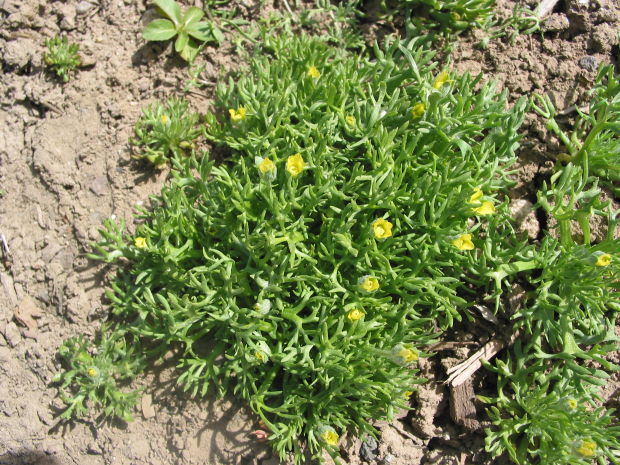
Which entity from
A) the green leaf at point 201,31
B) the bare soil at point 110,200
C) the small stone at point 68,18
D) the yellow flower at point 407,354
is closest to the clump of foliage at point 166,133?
the bare soil at point 110,200

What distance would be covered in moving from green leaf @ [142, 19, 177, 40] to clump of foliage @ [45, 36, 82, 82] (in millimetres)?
659

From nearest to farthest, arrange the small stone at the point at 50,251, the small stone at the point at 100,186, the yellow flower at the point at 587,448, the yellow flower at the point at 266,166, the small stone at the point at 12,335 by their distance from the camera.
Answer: the yellow flower at the point at 587,448 → the yellow flower at the point at 266,166 → the small stone at the point at 12,335 → the small stone at the point at 50,251 → the small stone at the point at 100,186

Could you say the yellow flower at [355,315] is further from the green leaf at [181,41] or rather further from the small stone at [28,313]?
the green leaf at [181,41]

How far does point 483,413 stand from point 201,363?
1.90m

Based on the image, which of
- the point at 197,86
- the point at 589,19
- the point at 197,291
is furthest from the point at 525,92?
the point at 197,291

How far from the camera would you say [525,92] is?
3.54 m

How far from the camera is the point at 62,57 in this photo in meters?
3.80

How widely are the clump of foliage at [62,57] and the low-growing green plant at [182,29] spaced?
2.17 feet

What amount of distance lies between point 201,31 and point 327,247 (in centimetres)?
241

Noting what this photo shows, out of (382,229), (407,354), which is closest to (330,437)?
(407,354)

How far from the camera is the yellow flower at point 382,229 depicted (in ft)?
8.70

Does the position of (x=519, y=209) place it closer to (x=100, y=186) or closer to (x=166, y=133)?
(x=166, y=133)

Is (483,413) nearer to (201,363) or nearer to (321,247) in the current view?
(321,247)

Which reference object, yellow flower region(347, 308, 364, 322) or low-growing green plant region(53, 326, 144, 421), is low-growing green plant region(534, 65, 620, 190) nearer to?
yellow flower region(347, 308, 364, 322)
